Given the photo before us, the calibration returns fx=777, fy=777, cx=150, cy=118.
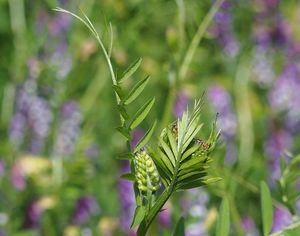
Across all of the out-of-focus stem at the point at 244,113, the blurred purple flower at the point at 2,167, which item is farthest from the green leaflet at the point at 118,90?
the out-of-focus stem at the point at 244,113

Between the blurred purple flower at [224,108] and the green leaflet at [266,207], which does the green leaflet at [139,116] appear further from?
the blurred purple flower at [224,108]

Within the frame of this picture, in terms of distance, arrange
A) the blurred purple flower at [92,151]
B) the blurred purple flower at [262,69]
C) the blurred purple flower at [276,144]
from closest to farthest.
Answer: the blurred purple flower at [92,151] → the blurred purple flower at [276,144] → the blurred purple flower at [262,69]

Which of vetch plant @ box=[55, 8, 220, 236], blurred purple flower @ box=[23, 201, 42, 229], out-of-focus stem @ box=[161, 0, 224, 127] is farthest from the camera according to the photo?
blurred purple flower @ box=[23, 201, 42, 229]

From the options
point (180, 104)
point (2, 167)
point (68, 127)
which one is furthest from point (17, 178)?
point (180, 104)

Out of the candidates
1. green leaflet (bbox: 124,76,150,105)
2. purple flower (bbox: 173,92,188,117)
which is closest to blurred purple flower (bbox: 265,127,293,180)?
purple flower (bbox: 173,92,188,117)

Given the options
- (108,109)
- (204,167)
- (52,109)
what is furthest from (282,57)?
(204,167)

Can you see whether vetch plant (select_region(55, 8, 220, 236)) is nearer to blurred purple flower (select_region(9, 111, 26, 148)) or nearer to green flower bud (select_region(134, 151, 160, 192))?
green flower bud (select_region(134, 151, 160, 192))
